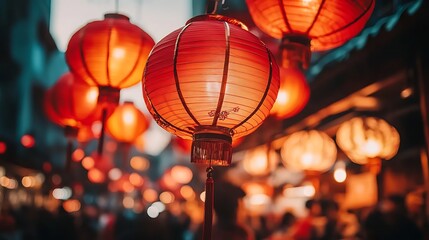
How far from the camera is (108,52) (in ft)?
12.8

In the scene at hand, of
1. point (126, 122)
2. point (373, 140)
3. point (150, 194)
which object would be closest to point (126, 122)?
point (126, 122)

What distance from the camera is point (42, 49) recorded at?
26953mm

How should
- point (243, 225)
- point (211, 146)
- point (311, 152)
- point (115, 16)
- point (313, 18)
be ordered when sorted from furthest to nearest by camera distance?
point (311, 152)
point (243, 225)
point (115, 16)
point (313, 18)
point (211, 146)

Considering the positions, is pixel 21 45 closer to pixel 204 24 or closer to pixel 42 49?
pixel 42 49

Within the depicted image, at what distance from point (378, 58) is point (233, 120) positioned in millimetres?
4728

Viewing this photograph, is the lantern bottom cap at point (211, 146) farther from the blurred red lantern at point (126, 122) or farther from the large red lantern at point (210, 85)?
the blurred red lantern at point (126, 122)

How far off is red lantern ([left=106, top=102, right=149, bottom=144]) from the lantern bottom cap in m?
3.65

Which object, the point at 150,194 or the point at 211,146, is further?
the point at 150,194

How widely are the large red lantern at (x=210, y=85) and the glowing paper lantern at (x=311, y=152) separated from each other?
15.7ft

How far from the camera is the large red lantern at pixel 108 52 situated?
12.8 feet

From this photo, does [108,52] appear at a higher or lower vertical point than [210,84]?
higher

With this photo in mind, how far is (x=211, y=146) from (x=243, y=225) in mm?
2825

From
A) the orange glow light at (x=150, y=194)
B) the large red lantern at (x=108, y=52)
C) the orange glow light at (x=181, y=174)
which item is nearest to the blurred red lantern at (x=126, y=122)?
the large red lantern at (x=108, y=52)

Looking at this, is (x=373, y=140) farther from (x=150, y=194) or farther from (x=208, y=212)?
(x=150, y=194)
